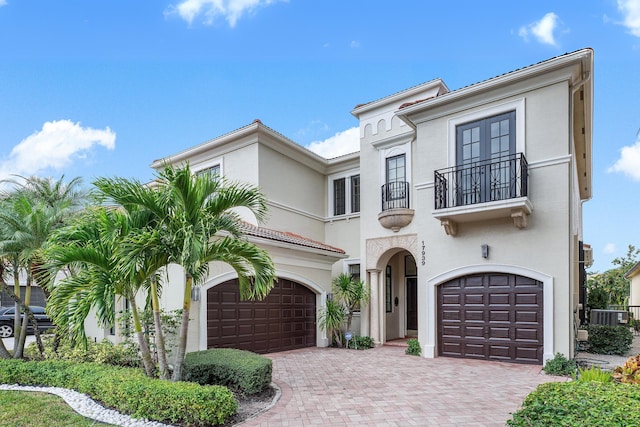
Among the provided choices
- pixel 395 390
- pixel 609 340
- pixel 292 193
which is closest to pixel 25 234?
pixel 395 390

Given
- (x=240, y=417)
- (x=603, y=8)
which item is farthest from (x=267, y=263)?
(x=603, y=8)

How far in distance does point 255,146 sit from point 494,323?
9.77 meters

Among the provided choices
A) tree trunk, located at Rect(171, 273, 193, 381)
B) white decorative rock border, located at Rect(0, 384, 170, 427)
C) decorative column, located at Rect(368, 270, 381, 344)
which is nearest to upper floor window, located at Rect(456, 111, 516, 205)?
decorative column, located at Rect(368, 270, 381, 344)

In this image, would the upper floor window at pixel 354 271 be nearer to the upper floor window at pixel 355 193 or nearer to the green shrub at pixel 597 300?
the upper floor window at pixel 355 193

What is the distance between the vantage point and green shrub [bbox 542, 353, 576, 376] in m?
9.27

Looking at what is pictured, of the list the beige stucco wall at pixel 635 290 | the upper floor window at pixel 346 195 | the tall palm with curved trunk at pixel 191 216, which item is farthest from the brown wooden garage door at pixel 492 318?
the beige stucco wall at pixel 635 290

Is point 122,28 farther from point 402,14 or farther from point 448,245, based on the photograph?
point 448,245

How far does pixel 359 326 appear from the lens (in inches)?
587

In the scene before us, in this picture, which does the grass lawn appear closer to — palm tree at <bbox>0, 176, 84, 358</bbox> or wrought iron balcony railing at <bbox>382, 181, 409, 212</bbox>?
palm tree at <bbox>0, 176, 84, 358</bbox>

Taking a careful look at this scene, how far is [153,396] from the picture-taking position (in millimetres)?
5625

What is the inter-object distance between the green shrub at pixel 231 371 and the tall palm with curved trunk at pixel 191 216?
1.09m

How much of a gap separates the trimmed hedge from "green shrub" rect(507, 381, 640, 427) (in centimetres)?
369

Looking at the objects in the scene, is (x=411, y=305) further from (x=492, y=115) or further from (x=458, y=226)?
(x=492, y=115)

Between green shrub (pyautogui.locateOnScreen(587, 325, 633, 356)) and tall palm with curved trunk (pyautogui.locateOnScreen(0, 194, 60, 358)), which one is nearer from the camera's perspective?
tall palm with curved trunk (pyautogui.locateOnScreen(0, 194, 60, 358))
